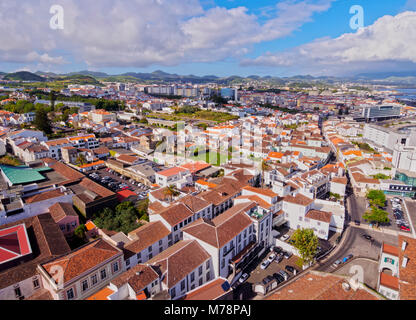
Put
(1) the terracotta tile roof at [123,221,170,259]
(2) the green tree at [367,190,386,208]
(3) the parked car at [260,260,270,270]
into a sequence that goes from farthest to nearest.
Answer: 1. (2) the green tree at [367,190,386,208]
2. (3) the parked car at [260,260,270,270]
3. (1) the terracotta tile roof at [123,221,170,259]

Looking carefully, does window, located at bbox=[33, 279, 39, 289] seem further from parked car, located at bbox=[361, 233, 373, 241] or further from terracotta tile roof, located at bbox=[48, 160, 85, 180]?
parked car, located at bbox=[361, 233, 373, 241]

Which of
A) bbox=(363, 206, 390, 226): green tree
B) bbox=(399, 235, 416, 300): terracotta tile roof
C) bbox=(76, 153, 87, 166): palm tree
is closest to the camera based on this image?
bbox=(399, 235, 416, 300): terracotta tile roof

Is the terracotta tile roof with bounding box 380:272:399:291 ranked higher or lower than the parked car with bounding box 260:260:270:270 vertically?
higher

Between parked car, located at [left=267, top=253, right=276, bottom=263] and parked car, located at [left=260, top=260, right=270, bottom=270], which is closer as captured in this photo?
parked car, located at [left=260, top=260, right=270, bottom=270]

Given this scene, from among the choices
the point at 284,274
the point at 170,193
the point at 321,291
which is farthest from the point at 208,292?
the point at 170,193

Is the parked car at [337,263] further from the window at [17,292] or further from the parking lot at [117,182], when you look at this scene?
the window at [17,292]

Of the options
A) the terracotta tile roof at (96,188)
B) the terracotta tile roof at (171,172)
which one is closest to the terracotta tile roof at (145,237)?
the terracotta tile roof at (96,188)

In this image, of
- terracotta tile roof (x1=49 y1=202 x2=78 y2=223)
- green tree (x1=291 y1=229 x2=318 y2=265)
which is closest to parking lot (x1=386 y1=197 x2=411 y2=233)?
green tree (x1=291 y1=229 x2=318 y2=265)
